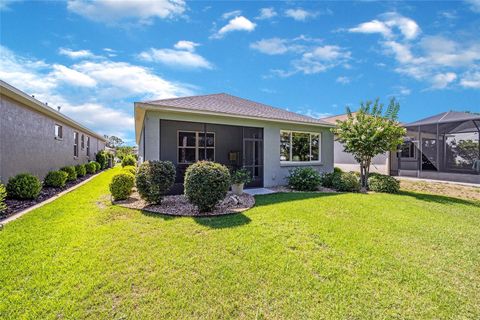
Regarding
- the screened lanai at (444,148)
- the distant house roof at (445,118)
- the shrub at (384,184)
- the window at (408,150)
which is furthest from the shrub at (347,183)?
the window at (408,150)

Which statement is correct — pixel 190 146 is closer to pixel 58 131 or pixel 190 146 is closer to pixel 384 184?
pixel 58 131

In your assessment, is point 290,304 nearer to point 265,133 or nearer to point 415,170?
point 265,133

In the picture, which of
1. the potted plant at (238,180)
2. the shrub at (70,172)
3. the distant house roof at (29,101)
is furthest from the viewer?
the shrub at (70,172)

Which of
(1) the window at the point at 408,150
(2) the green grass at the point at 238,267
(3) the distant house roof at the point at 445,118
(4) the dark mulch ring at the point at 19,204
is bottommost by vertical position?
(2) the green grass at the point at 238,267

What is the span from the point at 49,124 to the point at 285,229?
13.2 m

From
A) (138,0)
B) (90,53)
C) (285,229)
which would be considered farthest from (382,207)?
(90,53)

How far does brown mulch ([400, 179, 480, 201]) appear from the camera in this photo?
10.4 m

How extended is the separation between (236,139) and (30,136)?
30.5 feet

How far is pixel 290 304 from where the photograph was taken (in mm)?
2820

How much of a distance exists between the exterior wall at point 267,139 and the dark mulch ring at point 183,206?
64.4 inches

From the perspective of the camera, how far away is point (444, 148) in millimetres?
16156

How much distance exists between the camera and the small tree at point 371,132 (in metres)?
10.5

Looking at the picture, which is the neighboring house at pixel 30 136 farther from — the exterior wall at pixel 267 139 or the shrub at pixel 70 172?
the exterior wall at pixel 267 139

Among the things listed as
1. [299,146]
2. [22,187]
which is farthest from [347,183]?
[22,187]
